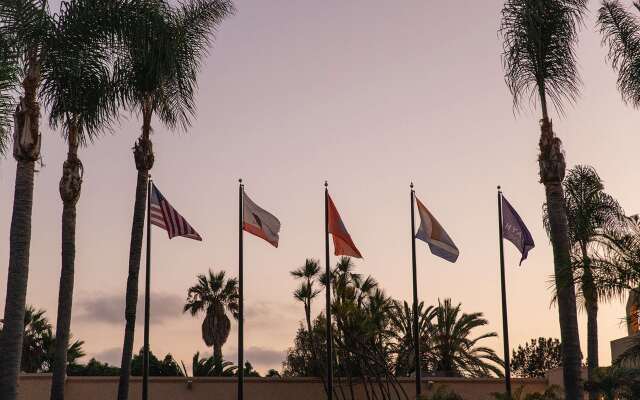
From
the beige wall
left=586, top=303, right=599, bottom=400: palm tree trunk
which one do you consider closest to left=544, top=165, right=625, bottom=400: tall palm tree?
left=586, top=303, right=599, bottom=400: palm tree trunk

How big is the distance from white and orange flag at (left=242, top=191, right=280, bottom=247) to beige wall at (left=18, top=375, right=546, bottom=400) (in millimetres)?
10229

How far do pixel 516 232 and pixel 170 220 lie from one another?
11199 millimetres

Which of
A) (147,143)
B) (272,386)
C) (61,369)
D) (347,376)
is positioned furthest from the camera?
(347,376)

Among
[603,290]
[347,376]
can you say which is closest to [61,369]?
[603,290]

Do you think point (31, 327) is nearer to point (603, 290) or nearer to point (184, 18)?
point (184, 18)

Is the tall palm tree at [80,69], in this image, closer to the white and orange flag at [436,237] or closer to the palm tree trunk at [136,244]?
the palm tree trunk at [136,244]

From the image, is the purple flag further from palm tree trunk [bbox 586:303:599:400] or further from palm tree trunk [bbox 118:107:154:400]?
palm tree trunk [bbox 118:107:154:400]

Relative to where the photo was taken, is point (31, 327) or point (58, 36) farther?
point (31, 327)

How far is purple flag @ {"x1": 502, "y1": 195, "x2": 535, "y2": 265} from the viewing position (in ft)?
99.4

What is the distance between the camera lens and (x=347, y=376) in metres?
45.7

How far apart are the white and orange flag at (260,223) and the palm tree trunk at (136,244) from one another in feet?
11.0

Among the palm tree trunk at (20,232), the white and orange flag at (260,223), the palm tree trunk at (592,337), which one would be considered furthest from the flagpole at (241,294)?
the palm tree trunk at (592,337)

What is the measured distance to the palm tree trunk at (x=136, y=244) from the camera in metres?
28.8

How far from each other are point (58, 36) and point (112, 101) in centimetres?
373
